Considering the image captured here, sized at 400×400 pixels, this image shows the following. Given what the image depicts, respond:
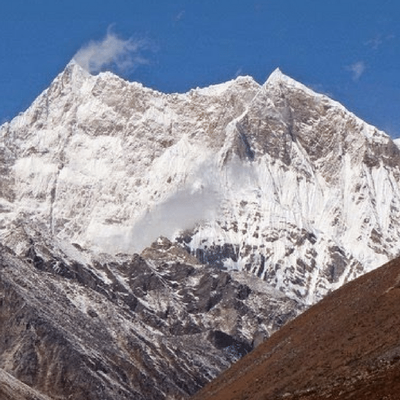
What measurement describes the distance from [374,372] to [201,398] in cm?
4460

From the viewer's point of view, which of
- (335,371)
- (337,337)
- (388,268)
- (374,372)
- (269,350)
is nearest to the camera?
(374,372)

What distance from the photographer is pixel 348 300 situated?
126 metres

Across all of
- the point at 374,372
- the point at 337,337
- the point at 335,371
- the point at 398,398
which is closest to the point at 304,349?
the point at 337,337

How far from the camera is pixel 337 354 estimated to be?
367 feet

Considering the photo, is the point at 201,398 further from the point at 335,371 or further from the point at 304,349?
the point at 335,371

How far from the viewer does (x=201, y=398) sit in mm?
142875

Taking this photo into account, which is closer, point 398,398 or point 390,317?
point 398,398

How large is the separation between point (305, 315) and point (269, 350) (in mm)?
4416

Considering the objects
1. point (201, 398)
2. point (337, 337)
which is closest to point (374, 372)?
point (337, 337)

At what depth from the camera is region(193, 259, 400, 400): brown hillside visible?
101 m

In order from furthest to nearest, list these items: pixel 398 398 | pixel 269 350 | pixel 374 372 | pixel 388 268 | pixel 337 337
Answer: pixel 269 350 < pixel 388 268 < pixel 337 337 < pixel 374 372 < pixel 398 398

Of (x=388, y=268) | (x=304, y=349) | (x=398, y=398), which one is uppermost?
(x=388, y=268)

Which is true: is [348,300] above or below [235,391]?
above

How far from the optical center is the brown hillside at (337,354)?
101m
